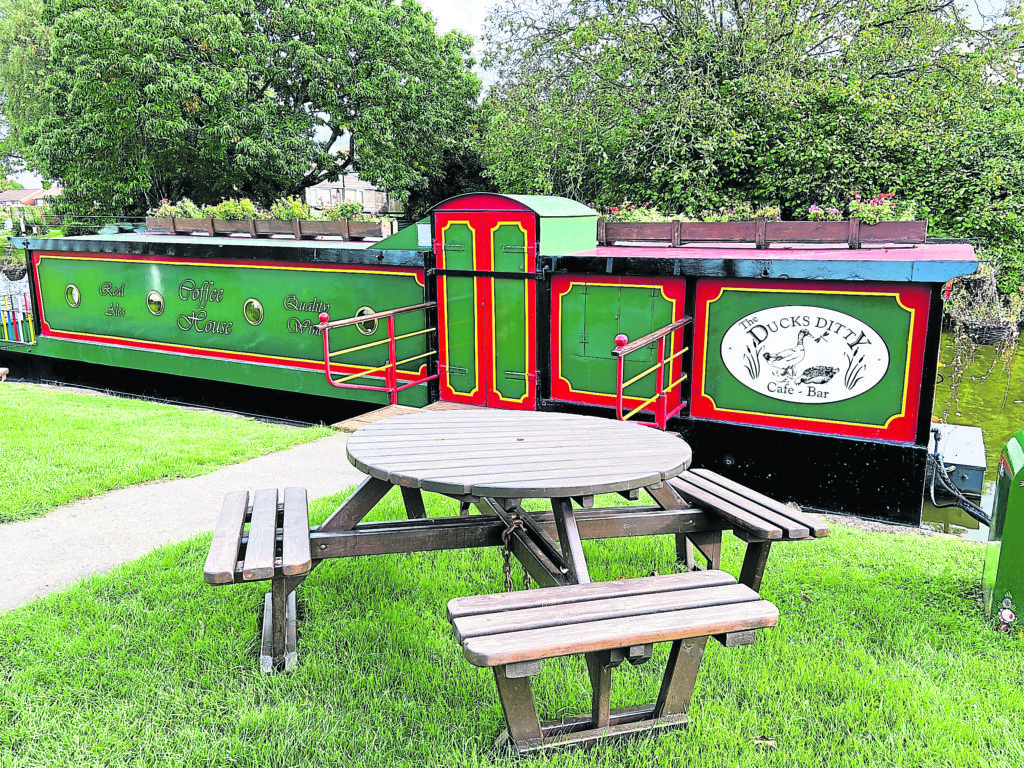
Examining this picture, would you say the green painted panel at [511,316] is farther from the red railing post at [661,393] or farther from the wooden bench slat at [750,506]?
the wooden bench slat at [750,506]

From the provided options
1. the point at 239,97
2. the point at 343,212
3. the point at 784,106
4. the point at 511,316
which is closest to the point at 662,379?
the point at 511,316

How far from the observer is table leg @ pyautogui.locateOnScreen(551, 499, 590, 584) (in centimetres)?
287

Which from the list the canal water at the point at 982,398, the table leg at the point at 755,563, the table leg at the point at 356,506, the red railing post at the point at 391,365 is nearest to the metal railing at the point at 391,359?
the red railing post at the point at 391,365

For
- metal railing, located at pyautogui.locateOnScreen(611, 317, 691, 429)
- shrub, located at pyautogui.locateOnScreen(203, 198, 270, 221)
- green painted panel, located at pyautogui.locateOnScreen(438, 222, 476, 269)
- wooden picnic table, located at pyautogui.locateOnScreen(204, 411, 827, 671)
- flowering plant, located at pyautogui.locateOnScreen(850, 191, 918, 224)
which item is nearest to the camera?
wooden picnic table, located at pyautogui.locateOnScreen(204, 411, 827, 671)

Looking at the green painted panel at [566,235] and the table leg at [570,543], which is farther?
the green painted panel at [566,235]

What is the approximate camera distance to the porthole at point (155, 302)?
9836mm

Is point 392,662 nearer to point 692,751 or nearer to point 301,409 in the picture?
point 692,751

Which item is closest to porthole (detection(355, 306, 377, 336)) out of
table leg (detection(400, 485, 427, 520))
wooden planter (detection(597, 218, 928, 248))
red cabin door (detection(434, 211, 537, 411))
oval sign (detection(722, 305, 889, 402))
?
red cabin door (detection(434, 211, 537, 411))

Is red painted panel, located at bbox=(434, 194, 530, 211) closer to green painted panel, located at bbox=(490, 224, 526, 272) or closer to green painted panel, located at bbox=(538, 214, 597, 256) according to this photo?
green painted panel, located at bbox=(490, 224, 526, 272)

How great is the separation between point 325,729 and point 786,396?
15.1 ft

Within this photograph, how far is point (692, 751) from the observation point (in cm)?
259

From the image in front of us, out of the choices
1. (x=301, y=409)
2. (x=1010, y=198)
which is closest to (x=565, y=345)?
(x=301, y=409)

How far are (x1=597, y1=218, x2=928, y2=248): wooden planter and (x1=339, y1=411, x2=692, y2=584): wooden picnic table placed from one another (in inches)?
167

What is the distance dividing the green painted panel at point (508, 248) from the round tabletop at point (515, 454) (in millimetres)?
3175
